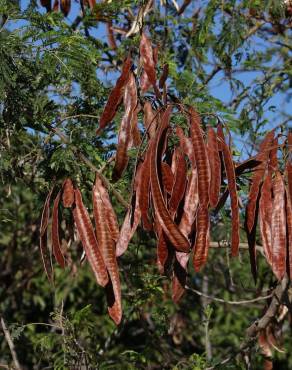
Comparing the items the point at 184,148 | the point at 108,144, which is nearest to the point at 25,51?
the point at 108,144

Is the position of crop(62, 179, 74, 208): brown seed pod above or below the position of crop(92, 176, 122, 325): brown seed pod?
above

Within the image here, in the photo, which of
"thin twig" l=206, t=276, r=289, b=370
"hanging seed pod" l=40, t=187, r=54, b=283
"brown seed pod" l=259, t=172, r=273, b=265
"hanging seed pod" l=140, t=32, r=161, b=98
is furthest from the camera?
"thin twig" l=206, t=276, r=289, b=370

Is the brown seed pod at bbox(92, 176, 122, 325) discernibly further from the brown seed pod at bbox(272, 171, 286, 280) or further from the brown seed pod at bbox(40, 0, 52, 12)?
the brown seed pod at bbox(40, 0, 52, 12)

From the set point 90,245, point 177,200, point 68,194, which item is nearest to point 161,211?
point 177,200

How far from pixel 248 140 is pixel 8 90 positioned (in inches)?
65.1

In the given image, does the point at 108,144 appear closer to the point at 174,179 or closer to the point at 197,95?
the point at 197,95

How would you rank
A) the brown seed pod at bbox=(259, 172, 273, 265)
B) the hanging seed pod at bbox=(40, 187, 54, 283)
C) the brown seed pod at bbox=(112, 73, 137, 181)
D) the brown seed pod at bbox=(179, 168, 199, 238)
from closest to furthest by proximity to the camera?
the brown seed pod at bbox=(179, 168, 199, 238), the brown seed pod at bbox=(259, 172, 273, 265), the brown seed pod at bbox=(112, 73, 137, 181), the hanging seed pod at bbox=(40, 187, 54, 283)

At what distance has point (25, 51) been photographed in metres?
2.67

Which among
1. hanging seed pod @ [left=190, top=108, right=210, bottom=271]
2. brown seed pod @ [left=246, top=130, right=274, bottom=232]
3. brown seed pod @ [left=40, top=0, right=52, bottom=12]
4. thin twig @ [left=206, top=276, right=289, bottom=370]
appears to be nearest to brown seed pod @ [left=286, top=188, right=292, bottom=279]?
brown seed pod @ [left=246, top=130, right=274, bottom=232]

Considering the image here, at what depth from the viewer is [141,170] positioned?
1933 millimetres

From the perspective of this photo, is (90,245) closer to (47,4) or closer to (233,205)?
(233,205)

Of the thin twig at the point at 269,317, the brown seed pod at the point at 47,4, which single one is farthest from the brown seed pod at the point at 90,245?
the brown seed pod at the point at 47,4

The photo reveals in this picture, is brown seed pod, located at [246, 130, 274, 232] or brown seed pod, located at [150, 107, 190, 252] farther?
brown seed pod, located at [246, 130, 274, 232]

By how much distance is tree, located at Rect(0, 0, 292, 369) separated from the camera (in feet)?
6.41
